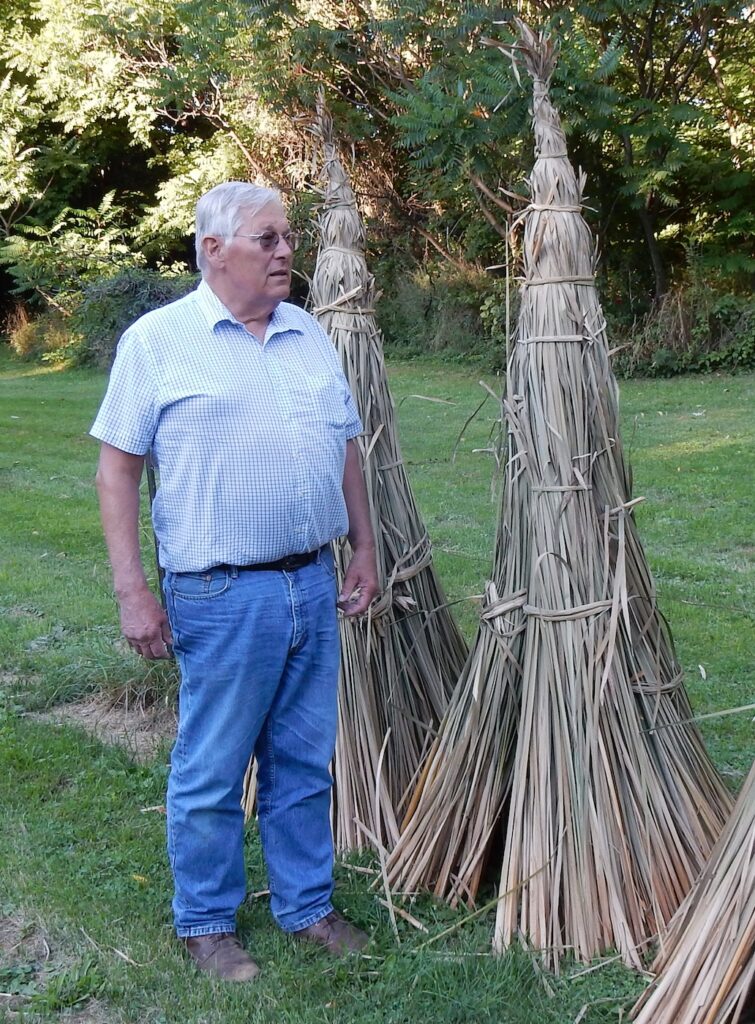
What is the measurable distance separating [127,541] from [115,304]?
6.80 metres

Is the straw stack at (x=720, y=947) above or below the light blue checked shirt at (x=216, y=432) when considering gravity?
below

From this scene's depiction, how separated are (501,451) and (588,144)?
1118 cm

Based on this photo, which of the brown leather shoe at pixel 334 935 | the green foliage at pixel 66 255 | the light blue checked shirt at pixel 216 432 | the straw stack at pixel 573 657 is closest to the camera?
the light blue checked shirt at pixel 216 432

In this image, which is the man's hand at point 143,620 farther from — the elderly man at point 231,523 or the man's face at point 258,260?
the man's face at point 258,260

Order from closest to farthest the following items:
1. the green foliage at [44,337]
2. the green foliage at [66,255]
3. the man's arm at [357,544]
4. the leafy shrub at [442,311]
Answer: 1. the man's arm at [357,544]
2. the leafy shrub at [442,311]
3. the green foliage at [44,337]
4. the green foliage at [66,255]

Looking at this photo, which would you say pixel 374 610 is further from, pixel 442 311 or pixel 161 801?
pixel 442 311

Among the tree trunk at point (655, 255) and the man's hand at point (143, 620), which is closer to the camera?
the man's hand at point (143, 620)

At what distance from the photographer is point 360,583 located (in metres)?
2.60

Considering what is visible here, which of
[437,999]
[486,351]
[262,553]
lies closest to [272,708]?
[262,553]

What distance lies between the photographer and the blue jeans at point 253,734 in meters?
2.21

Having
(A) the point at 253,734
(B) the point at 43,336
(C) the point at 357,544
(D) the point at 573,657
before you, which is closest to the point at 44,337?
(B) the point at 43,336

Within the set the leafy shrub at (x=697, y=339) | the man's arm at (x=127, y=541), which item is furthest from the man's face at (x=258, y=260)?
the leafy shrub at (x=697, y=339)

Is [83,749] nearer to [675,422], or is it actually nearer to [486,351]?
[675,422]

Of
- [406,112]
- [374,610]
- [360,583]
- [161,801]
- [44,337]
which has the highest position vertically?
[406,112]
